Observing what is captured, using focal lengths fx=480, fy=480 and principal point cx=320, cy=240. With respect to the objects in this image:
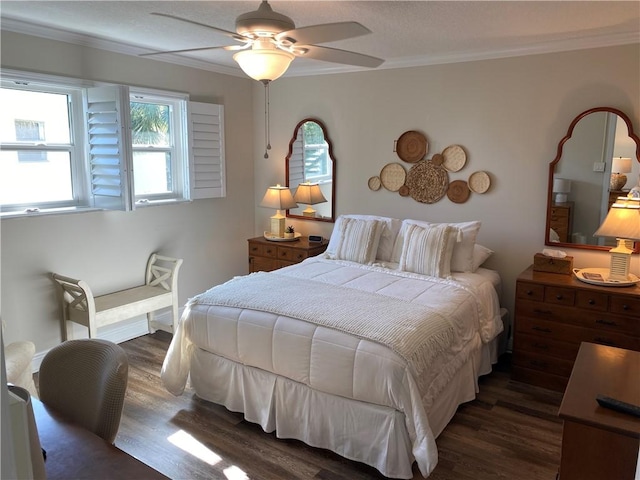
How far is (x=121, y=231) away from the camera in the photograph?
409 cm

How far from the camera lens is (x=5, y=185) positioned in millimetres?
3395

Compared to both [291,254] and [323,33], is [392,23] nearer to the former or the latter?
[323,33]

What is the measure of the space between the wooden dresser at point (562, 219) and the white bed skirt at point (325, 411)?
1.22m

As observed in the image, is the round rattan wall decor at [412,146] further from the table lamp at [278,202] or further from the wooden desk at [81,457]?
the wooden desk at [81,457]

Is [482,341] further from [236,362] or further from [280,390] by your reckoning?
[236,362]

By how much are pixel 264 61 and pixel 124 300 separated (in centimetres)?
249

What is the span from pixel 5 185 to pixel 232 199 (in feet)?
7.12

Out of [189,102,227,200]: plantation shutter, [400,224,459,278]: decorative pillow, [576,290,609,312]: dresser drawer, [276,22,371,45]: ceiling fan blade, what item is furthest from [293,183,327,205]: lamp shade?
[276,22,371,45]: ceiling fan blade

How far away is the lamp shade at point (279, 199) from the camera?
187 inches

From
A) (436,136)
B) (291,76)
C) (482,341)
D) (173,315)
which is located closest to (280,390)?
(482,341)

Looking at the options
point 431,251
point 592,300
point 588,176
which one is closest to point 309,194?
point 431,251

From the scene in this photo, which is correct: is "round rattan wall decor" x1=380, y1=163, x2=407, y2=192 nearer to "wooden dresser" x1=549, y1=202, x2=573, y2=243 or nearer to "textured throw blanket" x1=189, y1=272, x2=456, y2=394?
"wooden dresser" x1=549, y1=202, x2=573, y2=243

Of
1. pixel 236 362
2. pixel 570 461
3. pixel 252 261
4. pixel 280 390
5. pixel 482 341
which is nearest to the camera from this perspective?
pixel 570 461

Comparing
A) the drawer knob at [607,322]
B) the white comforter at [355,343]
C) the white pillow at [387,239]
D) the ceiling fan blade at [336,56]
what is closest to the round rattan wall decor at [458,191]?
the white pillow at [387,239]
